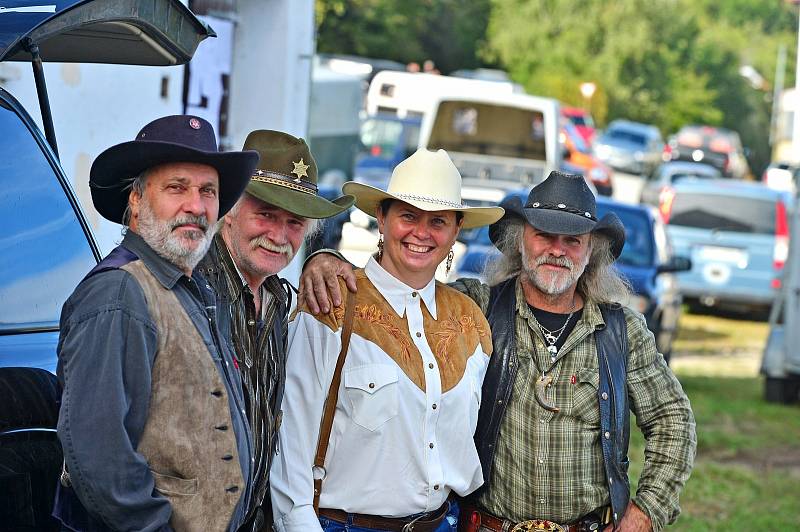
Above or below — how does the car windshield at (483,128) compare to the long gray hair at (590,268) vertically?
above

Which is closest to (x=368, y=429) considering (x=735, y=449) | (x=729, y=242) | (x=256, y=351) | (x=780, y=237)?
(x=256, y=351)

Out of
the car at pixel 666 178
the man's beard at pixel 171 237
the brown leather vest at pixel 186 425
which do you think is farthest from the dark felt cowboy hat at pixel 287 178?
the car at pixel 666 178

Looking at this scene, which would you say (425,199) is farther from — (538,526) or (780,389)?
(780,389)

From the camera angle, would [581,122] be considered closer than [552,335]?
No

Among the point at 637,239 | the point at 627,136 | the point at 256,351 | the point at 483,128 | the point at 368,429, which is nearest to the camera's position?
the point at 256,351

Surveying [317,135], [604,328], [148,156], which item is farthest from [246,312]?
[317,135]

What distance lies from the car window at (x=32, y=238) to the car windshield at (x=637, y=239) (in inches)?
328

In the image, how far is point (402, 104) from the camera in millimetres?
21844

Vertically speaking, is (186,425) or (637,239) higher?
(637,239)

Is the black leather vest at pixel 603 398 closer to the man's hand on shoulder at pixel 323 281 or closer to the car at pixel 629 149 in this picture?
the man's hand on shoulder at pixel 323 281

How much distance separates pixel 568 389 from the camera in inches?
162

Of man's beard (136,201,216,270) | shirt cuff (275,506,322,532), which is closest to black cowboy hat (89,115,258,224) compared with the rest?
man's beard (136,201,216,270)

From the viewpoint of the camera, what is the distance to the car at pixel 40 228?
311cm

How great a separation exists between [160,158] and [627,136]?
34.6 metres
